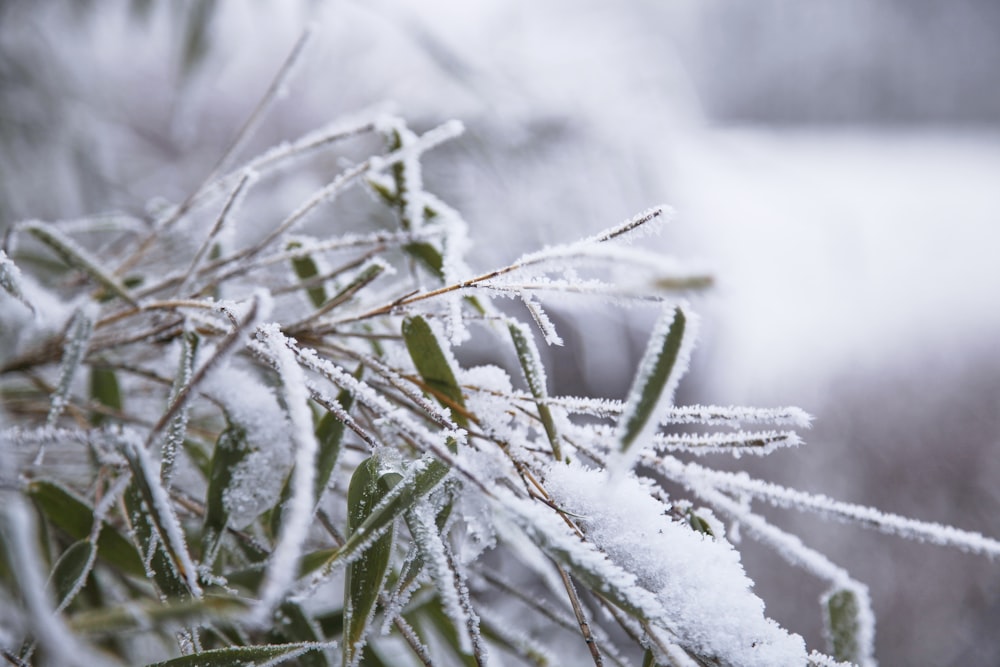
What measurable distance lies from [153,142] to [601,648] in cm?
151

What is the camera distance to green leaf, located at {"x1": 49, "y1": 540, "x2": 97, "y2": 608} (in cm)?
25

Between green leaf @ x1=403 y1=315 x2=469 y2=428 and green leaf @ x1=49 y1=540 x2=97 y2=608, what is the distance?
0.49ft

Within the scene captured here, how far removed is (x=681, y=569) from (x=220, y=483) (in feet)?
0.64

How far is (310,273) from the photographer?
372 millimetres

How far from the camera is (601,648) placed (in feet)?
0.91

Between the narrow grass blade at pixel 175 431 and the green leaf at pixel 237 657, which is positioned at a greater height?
the narrow grass blade at pixel 175 431

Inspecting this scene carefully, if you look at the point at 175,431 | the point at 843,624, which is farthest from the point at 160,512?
the point at 843,624

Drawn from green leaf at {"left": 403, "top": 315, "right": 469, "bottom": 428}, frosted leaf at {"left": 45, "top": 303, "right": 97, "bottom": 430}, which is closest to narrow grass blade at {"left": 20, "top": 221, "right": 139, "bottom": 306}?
frosted leaf at {"left": 45, "top": 303, "right": 97, "bottom": 430}

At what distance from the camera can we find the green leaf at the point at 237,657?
0.76 feet

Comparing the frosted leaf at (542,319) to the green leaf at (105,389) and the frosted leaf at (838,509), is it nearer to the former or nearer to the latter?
the frosted leaf at (838,509)

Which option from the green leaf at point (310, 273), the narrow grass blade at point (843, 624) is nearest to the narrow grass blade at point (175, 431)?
the green leaf at point (310, 273)

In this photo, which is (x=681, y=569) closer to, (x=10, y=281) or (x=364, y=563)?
(x=364, y=563)

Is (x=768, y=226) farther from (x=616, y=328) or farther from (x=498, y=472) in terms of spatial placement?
(x=498, y=472)

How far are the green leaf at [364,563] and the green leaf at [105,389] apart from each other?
222mm
